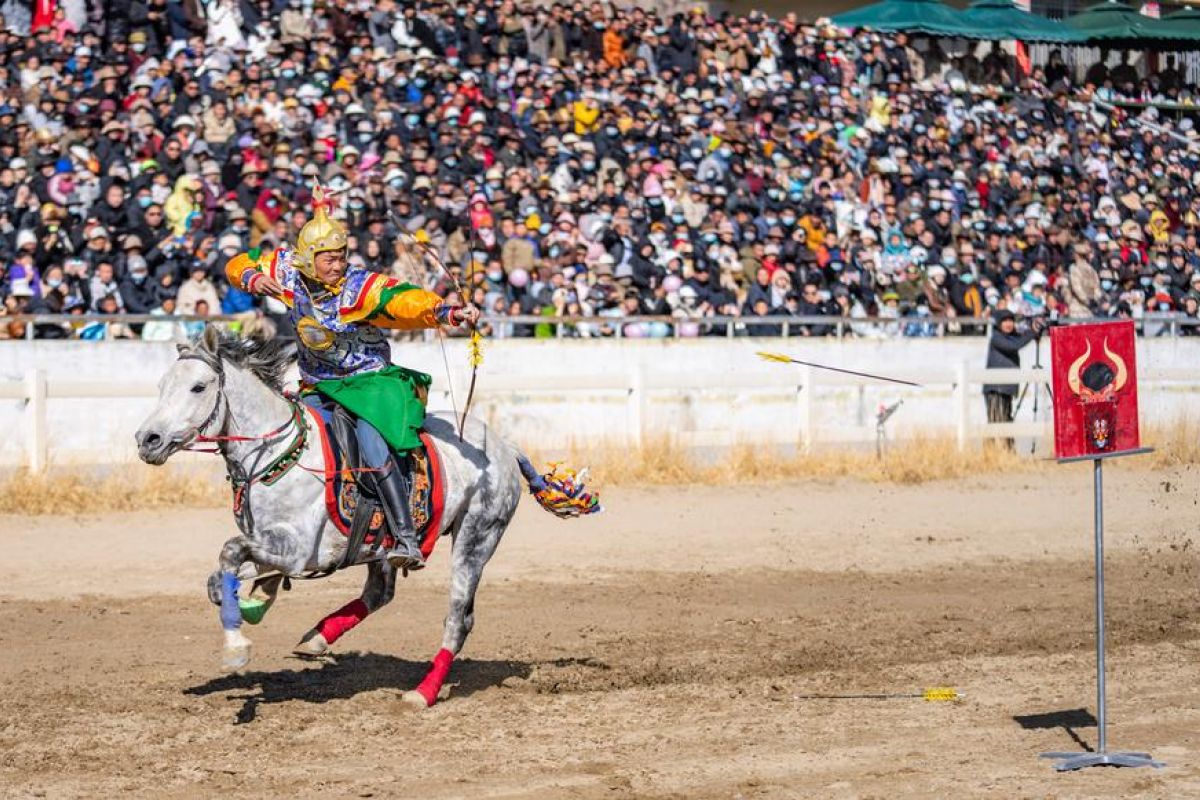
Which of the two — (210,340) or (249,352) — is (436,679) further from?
(210,340)

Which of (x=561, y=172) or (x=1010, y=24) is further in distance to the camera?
(x=1010, y=24)

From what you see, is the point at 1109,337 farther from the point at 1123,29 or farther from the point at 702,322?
the point at 1123,29

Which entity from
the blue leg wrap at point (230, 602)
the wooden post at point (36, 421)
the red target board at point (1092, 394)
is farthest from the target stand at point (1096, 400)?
the wooden post at point (36, 421)

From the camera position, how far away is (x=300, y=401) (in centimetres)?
940

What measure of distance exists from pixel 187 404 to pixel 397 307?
1190 millimetres

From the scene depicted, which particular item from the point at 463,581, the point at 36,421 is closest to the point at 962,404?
the point at 36,421

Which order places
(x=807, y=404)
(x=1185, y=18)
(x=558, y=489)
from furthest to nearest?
(x=1185, y=18) → (x=807, y=404) → (x=558, y=489)

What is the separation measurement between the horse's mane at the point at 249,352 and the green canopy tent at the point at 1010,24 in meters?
29.6

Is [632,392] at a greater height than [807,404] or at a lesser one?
greater

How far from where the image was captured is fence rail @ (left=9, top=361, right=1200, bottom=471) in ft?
56.6

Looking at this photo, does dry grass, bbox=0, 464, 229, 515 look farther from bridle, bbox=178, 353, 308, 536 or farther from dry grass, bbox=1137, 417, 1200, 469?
dry grass, bbox=1137, 417, 1200, 469

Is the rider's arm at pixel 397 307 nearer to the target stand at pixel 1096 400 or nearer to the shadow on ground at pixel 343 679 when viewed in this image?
the shadow on ground at pixel 343 679

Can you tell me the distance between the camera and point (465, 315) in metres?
9.07

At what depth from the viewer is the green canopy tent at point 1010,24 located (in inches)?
Answer: 1459
